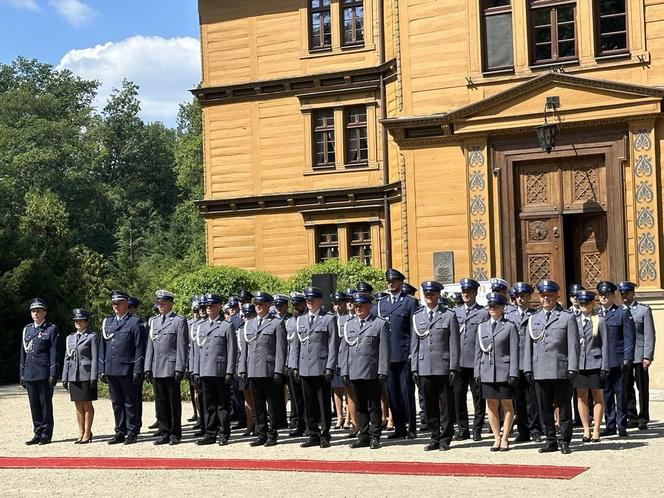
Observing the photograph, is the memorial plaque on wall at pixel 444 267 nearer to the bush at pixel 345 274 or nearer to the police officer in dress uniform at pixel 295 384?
the bush at pixel 345 274

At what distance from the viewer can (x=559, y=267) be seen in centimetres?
2372

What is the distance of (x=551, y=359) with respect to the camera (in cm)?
1360

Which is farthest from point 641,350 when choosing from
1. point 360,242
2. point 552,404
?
point 360,242

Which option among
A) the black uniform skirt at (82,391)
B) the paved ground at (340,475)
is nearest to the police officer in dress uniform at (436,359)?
the paved ground at (340,475)

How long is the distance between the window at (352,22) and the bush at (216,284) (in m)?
6.87

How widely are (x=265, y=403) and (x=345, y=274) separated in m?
11.3

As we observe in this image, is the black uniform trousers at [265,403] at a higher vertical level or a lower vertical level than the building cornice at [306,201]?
lower

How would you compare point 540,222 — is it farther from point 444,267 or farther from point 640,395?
point 640,395

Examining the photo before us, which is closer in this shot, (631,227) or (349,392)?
(349,392)

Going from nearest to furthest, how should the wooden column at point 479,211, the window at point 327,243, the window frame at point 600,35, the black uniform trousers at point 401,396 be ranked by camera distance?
the black uniform trousers at point 401,396 → the window frame at point 600,35 → the wooden column at point 479,211 → the window at point 327,243

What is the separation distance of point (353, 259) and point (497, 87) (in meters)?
6.16

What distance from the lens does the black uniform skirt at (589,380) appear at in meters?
14.3

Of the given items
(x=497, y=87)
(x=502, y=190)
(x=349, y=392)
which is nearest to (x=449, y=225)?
(x=502, y=190)

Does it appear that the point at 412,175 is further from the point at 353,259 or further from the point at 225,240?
the point at 225,240
